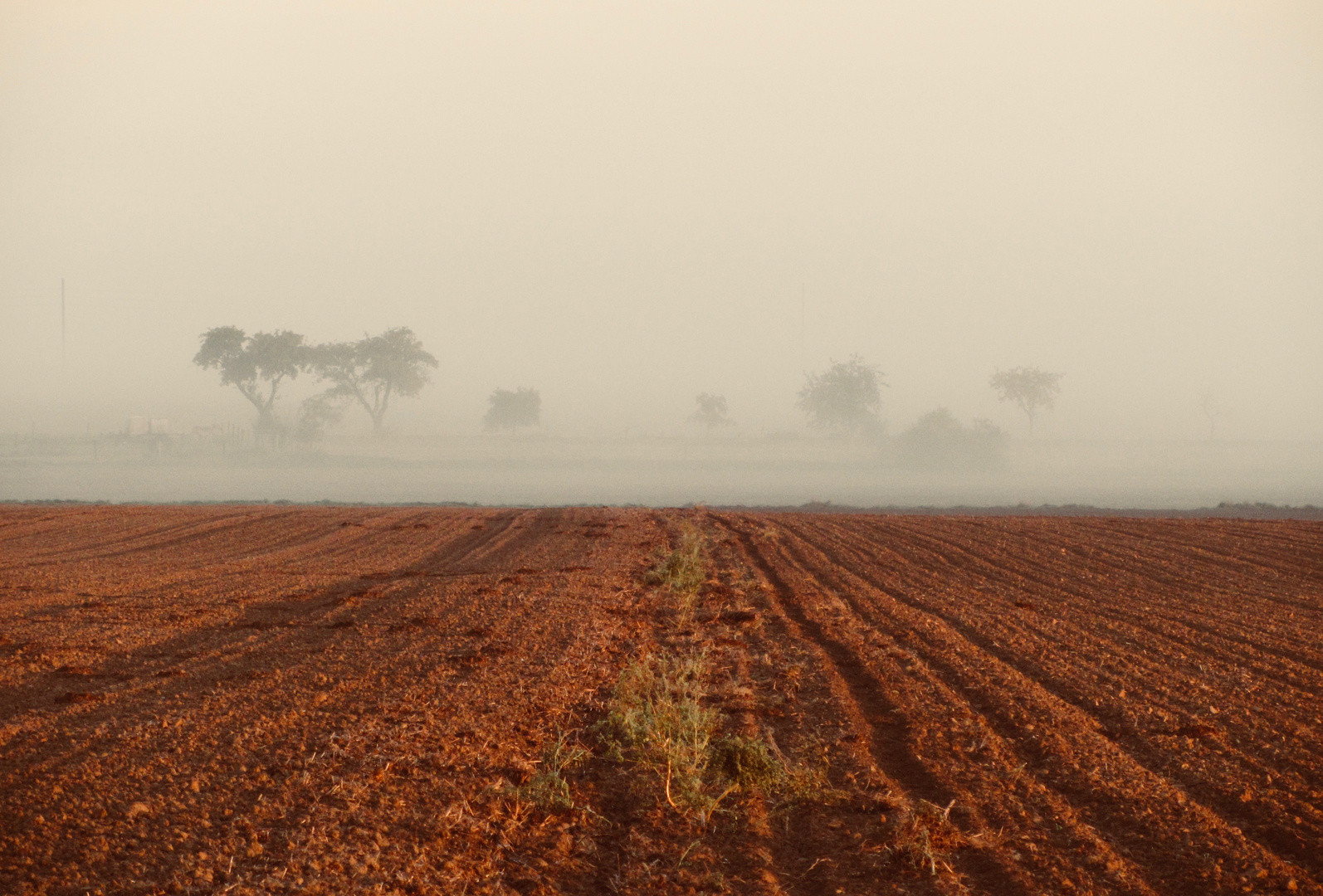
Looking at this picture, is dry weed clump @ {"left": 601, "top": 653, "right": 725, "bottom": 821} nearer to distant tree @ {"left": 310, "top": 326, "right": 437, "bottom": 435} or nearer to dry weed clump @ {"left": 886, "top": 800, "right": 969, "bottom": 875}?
dry weed clump @ {"left": 886, "top": 800, "right": 969, "bottom": 875}

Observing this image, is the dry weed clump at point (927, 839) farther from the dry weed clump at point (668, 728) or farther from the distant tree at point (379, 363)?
the distant tree at point (379, 363)

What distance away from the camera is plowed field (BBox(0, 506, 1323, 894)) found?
447 cm

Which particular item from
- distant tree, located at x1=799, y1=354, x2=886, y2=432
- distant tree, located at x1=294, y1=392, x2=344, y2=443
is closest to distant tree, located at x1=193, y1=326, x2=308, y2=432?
distant tree, located at x1=294, y1=392, x2=344, y2=443

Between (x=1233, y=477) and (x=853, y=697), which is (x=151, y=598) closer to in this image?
(x=853, y=697)

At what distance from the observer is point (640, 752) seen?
607 centimetres

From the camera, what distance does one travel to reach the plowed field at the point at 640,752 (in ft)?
14.7

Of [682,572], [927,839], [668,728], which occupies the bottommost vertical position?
[927,839]

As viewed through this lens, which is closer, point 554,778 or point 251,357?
point 554,778

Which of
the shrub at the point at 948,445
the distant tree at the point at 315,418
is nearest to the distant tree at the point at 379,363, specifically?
the distant tree at the point at 315,418

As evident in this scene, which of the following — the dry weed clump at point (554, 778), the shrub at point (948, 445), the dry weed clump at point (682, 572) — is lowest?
the dry weed clump at point (554, 778)

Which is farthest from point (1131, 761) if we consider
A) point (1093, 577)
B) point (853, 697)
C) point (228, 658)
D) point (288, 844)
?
point (1093, 577)

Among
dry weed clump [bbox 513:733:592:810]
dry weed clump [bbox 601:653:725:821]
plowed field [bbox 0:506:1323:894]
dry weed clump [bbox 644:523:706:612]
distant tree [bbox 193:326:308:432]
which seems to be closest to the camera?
plowed field [bbox 0:506:1323:894]

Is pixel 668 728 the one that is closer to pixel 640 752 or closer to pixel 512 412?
pixel 640 752

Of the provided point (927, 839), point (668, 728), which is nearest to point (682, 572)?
point (668, 728)
